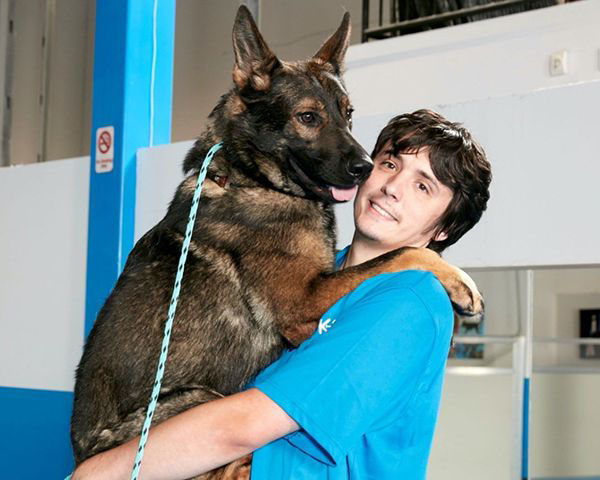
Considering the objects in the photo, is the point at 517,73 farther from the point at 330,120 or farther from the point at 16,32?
the point at 16,32

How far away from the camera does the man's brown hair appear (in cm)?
141

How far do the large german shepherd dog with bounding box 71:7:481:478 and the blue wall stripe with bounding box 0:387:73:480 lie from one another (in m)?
2.17

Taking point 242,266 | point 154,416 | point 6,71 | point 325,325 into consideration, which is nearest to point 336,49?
point 242,266

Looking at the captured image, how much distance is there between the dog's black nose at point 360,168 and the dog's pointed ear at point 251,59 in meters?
0.29

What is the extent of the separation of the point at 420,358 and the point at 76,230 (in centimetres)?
283

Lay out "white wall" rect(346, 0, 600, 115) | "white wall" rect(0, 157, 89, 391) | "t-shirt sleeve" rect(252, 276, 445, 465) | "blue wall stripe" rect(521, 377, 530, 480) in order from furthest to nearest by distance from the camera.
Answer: "blue wall stripe" rect(521, 377, 530, 480)
"white wall" rect(346, 0, 600, 115)
"white wall" rect(0, 157, 89, 391)
"t-shirt sleeve" rect(252, 276, 445, 465)

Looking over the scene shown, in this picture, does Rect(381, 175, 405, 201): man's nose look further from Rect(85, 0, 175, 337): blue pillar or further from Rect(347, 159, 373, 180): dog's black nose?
Rect(85, 0, 175, 337): blue pillar

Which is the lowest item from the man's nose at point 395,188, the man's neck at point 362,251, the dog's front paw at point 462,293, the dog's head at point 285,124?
the dog's front paw at point 462,293

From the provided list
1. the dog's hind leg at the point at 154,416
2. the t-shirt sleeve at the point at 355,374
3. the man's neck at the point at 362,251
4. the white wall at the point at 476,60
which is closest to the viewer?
the t-shirt sleeve at the point at 355,374

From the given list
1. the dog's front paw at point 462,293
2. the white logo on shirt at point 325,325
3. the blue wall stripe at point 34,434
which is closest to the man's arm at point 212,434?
the white logo on shirt at point 325,325

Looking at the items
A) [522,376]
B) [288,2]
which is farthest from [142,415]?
[288,2]

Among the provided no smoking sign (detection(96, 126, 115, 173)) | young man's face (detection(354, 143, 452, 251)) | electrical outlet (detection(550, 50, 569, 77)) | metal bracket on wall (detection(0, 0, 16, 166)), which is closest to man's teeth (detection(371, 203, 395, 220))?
young man's face (detection(354, 143, 452, 251))

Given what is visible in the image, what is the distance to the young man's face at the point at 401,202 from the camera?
143 centimetres

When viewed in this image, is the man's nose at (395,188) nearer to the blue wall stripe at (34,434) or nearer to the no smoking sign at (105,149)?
the no smoking sign at (105,149)
